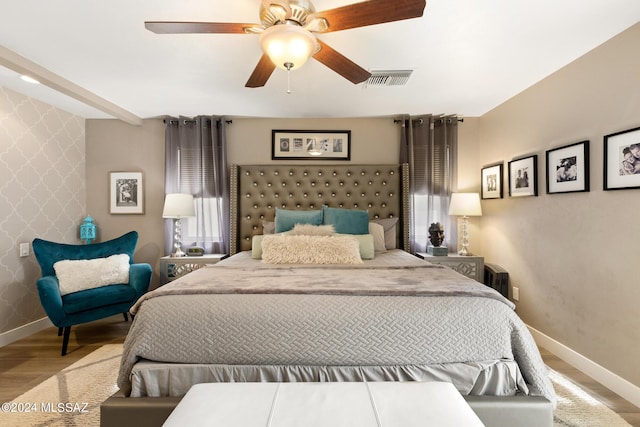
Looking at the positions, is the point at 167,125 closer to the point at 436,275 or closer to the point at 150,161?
the point at 150,161

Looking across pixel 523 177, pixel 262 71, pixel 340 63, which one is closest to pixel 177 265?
pixel 262 71

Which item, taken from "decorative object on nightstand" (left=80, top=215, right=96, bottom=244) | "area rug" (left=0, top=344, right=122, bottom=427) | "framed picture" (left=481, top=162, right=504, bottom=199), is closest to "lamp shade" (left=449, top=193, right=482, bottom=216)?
"framed picture" (left=481, top=162, right=504, bottom=199)

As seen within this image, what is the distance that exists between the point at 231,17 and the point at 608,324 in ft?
10.3

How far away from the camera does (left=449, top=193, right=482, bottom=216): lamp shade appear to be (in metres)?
3.53

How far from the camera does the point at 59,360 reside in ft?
8.62

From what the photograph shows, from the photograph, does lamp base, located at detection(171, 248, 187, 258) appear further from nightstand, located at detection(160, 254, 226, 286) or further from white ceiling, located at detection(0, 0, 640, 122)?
white ceiling, located at detection(0, 0, 640, 122)

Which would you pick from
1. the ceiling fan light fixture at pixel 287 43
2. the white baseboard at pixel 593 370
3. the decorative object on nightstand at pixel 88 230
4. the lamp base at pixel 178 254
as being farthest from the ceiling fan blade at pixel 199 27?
the white baseboard at pixel 593 370

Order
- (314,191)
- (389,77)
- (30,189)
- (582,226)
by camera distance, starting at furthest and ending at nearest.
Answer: (314,191) < (30,189) < (389,77) < (582,226)

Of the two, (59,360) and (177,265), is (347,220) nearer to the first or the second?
(177,265)

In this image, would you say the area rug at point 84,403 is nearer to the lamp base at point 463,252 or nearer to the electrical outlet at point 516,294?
the electrical outlet at point 516,294

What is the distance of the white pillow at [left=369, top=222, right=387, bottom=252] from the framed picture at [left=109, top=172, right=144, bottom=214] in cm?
274

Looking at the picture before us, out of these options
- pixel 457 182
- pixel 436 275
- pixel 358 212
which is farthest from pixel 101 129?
pixel 457 182

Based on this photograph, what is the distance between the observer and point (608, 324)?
2225 mm

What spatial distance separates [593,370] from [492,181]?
77.3 inches
